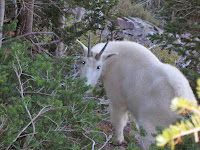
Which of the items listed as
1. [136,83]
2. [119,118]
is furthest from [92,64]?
[119,118]

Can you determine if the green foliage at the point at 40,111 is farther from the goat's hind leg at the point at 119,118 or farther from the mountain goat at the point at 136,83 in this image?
the goat's hind leg at the point at 119,118

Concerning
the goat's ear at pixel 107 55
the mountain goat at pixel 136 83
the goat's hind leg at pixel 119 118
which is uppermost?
the goat's ear at pixel 107 55

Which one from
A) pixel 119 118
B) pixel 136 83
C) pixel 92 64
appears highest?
pixel 92 64

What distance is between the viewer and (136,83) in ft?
14.2

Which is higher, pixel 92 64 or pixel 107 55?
pixel 107 55

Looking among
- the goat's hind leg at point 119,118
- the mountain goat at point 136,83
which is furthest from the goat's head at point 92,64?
the goat's hind leg at point 119,118

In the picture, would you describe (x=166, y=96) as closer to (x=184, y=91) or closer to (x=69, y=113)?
(x=184, y=91)

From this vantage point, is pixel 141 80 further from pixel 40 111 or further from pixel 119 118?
pixel 40 111

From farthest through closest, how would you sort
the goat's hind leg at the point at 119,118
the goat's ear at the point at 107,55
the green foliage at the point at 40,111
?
the goat's hind leg at the point at 119,118 < the goat's ear at the point at 107,55 < the green foliage at the point at 40,111

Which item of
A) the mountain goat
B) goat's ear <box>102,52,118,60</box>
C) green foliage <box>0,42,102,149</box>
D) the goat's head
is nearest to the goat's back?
the mountain goat

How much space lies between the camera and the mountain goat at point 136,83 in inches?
150

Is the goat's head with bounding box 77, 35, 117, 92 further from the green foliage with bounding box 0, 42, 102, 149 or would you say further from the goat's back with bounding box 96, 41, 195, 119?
the green foliage with bounding box 0, 42, 102, 149

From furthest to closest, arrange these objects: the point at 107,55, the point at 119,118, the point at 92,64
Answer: the point at 119,118 → the point at 107,55 → the point at 92,64

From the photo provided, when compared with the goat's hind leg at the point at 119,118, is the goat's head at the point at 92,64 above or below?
above
